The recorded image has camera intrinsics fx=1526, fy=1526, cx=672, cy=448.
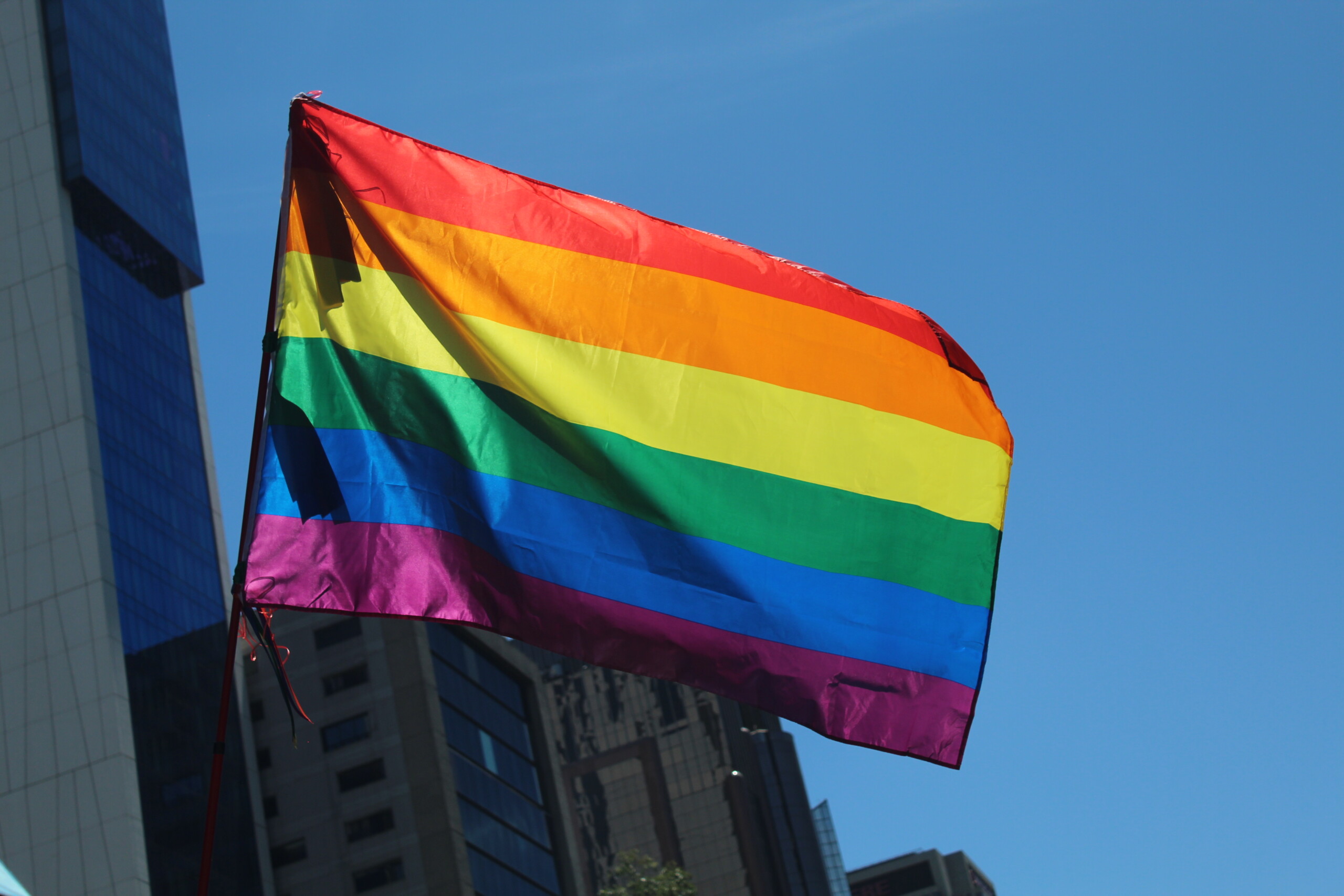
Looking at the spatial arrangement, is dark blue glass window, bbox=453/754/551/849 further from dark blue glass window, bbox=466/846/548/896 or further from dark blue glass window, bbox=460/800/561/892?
dark blue glass window, bbox=466/846/548/896

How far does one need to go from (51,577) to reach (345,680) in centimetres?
1703

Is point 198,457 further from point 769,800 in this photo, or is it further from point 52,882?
point 769,800

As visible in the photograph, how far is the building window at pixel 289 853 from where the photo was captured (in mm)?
86438

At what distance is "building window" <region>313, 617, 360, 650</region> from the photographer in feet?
287

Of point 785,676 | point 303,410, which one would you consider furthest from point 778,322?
point 303,410

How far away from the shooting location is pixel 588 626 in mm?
8266

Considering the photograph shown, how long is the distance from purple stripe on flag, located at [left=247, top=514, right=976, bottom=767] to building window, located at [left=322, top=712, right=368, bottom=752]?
7975cm

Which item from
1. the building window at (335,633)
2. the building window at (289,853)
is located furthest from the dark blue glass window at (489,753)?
the building window at (289,853)

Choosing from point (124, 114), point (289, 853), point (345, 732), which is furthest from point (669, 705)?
point (124, 114)

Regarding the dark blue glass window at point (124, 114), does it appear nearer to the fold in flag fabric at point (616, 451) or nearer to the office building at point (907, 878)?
the fold in flag fabric at point (616, 451)

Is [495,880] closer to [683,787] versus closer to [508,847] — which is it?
[508,847]

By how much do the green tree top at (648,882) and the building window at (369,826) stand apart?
12.8 meters

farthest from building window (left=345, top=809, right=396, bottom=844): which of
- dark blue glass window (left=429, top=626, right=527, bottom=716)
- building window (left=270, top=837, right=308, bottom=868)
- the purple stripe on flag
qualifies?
the purple stripe on flag

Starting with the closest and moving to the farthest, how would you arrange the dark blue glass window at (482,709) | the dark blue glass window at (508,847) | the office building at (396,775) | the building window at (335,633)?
1. the office building at (396,775)
2. the dark blue glass window at (508,847)
3. the building window at (335,633)
4. the dark blue glass window at (482,709)
